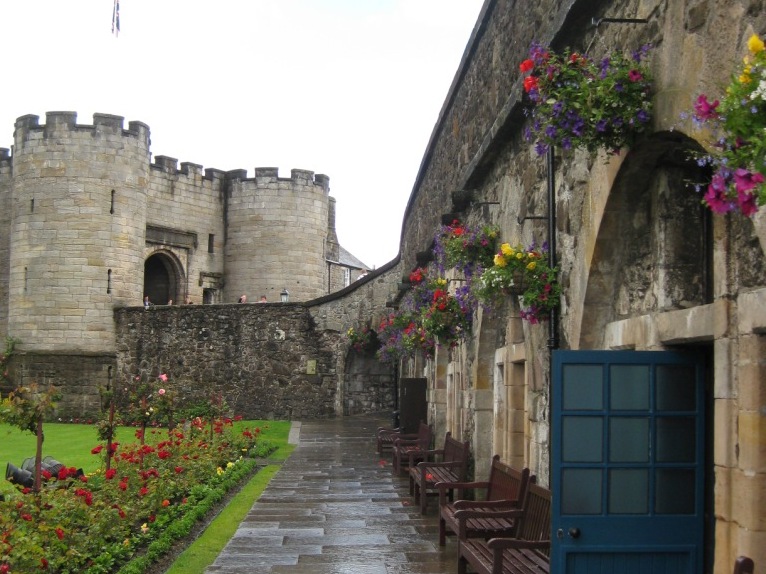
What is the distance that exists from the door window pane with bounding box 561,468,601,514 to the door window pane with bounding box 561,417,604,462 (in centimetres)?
8

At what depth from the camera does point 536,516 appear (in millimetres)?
6066

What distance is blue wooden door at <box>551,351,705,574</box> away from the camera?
4.38 meters

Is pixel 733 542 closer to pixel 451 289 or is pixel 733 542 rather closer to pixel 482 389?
pixel 482 389

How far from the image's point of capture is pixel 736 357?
146 inches

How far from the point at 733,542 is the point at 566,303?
2.38m

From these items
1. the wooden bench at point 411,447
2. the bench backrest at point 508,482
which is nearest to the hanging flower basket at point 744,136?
the bench backrest at point 508,482

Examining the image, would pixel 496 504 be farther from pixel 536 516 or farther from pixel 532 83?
pixel 532 83

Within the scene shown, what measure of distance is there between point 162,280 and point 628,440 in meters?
29.8

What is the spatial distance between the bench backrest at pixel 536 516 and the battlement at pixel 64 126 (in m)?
22.5

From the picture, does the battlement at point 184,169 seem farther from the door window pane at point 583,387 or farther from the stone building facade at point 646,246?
the door window pane at point 583,387

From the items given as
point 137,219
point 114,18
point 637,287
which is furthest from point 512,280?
point 137,219

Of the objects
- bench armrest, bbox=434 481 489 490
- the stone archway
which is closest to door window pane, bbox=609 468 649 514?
the stone archway

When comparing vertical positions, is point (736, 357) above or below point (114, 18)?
below

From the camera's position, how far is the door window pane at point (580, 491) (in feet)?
14.5
